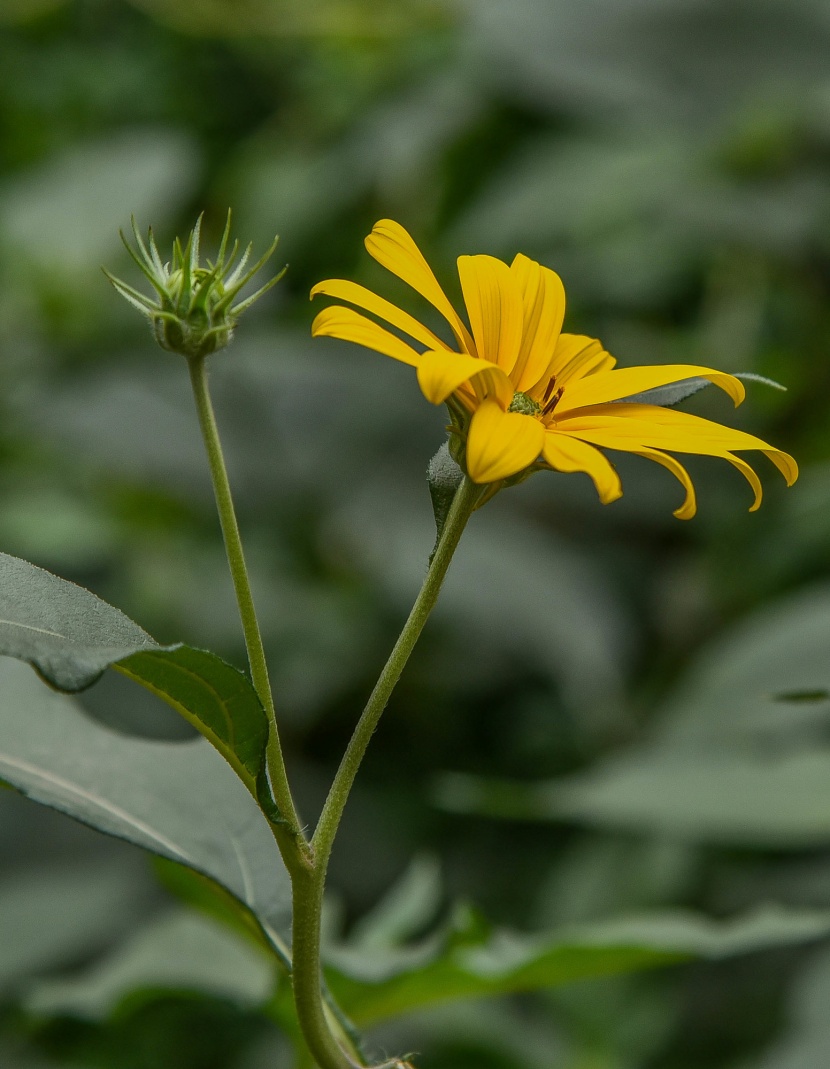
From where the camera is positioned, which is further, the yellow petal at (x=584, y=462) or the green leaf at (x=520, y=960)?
the green leaf at (x=520, y=960)

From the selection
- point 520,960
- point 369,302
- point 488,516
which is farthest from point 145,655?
point 488,516

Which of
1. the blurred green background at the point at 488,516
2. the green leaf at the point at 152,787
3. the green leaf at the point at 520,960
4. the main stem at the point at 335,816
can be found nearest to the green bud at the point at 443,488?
the main stem at the point at 335,816

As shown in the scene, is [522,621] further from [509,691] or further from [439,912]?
[439,912]

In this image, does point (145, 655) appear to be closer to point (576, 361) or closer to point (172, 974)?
point (576, 361)

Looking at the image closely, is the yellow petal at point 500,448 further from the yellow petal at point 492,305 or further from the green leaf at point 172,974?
the green leaf at point 172,974

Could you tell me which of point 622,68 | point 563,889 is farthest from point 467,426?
point 622,68

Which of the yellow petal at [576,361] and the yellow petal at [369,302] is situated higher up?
the yellow petal at [369,302]

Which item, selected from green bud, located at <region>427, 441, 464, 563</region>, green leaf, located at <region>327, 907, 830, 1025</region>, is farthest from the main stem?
green leaf, located at <region>327, 907, 830, 1025</region>
